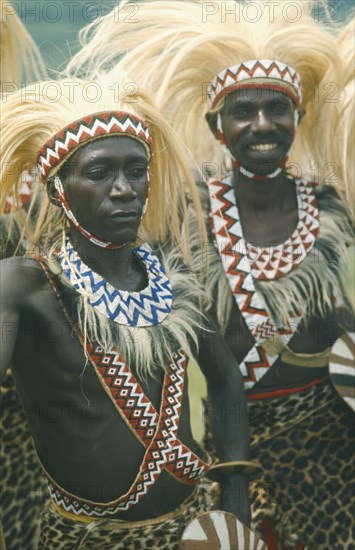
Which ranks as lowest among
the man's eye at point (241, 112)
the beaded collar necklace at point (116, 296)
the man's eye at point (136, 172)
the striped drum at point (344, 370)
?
the striped drum at point (344, 370)

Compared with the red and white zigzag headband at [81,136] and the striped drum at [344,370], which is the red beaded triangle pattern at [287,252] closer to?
the striped drum at [344,370]

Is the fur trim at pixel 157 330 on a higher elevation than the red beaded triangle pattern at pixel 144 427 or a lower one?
higher

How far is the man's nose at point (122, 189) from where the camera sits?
2.69 meters

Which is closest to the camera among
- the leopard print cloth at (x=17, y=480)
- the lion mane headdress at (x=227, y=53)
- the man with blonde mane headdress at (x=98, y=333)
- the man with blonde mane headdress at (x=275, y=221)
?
the man with blonde mane headdress at (x=98, y=333)

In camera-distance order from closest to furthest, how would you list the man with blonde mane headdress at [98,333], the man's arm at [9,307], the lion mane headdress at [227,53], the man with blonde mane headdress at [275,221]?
the man's arm at [9,307] → the man with blonde mane headdress at [98,333] → the man with blonde mane headdress at [275,221] → the lion mane headdress at [227,53]

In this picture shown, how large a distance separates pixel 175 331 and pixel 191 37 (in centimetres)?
122

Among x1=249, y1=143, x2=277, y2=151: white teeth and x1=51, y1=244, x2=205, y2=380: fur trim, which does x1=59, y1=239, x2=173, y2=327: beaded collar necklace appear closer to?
x1=51, y1=244, x2=205, y2=380: fur trim

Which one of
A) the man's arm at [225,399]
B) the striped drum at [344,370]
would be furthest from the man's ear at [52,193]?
the striped drum at [344,370]

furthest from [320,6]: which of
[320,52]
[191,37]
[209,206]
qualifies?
[209,206]

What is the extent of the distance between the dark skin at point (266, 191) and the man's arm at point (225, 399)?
0.33 meters

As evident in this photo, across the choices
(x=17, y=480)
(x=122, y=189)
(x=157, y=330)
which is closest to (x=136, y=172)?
(x=122, y=189)

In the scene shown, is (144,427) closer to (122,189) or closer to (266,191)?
(122,189)

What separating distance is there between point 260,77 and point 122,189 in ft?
3.09

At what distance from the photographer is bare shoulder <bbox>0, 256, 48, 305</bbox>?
2.63 m
